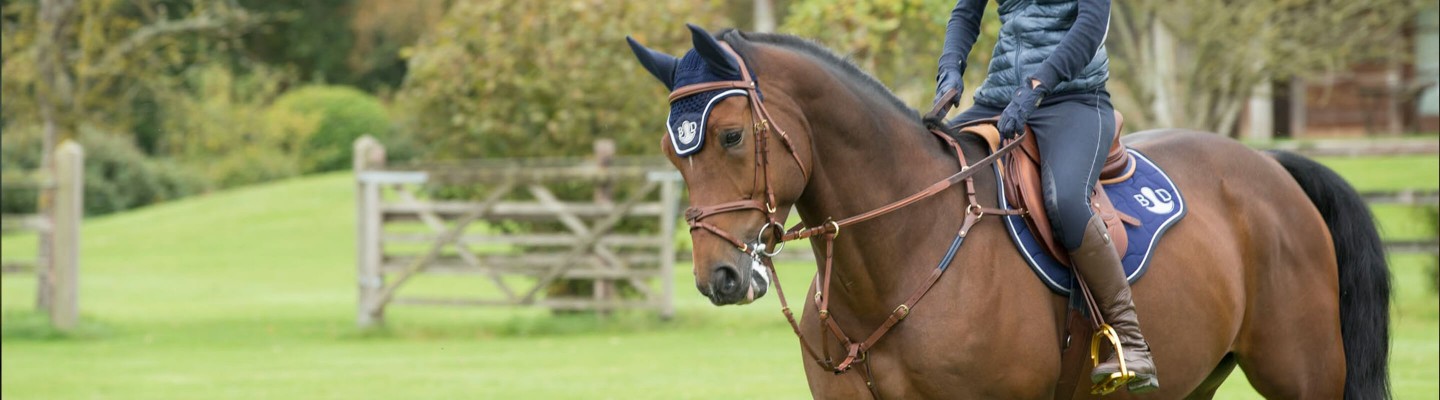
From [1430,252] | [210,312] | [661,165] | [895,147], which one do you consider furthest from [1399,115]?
[895,147]

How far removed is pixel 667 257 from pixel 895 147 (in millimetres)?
10424

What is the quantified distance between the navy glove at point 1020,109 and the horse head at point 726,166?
85 cm

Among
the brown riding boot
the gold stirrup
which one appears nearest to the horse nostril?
the brown riding boot

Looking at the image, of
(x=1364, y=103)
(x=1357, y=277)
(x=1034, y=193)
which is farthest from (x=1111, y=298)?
(x=1364, y=103)

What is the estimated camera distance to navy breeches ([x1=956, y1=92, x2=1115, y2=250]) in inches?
182

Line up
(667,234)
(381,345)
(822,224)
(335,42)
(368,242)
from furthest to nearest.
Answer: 1. (335,42)
2. (368,242)
3. (667,234)
4. (381,345)
5. (822,224)

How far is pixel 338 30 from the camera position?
52.2 meters

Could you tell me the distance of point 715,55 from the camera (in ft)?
13.3

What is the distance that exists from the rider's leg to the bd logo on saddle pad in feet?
1.23

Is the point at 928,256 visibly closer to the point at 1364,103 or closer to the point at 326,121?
the point at 1364,103

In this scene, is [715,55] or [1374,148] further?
[1374,148]

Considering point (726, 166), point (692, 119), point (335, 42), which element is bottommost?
point (726, 166)

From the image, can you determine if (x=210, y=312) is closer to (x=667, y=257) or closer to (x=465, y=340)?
(x=465, y=340)

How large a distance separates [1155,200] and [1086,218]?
695 millimetres
